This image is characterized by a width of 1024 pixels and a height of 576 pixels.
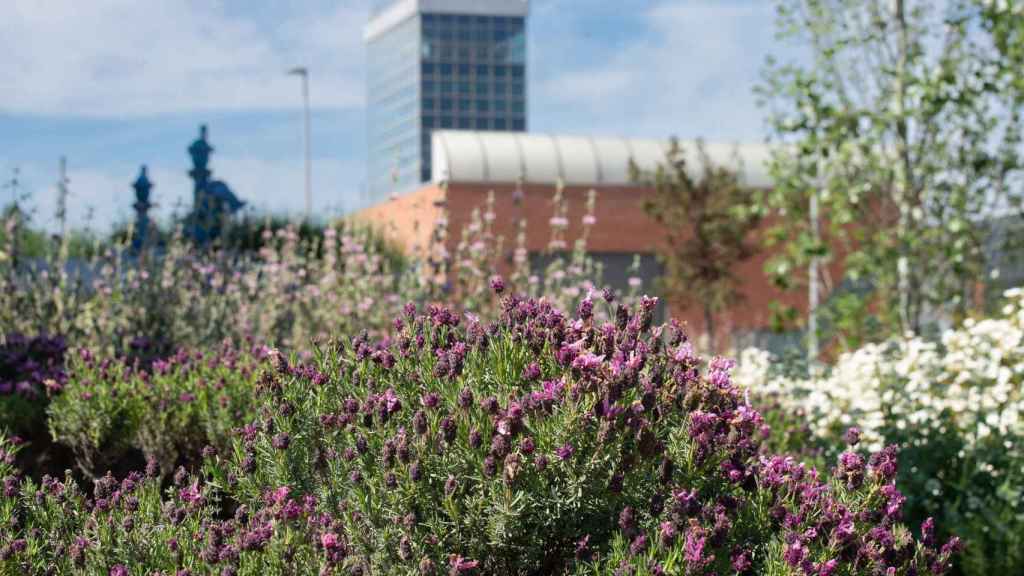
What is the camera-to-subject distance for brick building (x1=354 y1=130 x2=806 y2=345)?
2569 centimetres

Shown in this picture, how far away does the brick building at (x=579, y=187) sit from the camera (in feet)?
84.3

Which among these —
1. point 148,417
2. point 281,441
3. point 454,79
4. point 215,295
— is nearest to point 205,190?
point 215,295

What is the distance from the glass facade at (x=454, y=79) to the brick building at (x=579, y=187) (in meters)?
103

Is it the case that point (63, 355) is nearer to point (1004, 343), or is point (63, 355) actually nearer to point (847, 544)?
point (847, 544)

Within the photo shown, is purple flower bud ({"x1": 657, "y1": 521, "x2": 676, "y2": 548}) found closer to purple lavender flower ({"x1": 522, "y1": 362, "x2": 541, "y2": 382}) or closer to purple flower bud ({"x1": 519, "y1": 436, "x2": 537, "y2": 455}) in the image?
purple flower bud ({"x1": 519, "y1": 436, "x2": 537, "y2": 455})

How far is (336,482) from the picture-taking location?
2982 millimetres

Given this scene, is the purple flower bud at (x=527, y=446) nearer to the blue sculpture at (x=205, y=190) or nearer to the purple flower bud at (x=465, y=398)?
the purple flower bud at (x=465, y=398)

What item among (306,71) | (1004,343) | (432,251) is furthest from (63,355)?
(306,71)

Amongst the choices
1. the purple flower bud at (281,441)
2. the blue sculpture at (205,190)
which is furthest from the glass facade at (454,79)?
the purple flower bud at (281,441)

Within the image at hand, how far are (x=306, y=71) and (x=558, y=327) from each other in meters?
33.2

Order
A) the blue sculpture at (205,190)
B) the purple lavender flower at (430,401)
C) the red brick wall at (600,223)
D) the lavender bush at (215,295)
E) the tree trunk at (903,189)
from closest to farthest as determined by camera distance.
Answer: the purple lavender flower at (430,401), the lavender bush at (215,295), the tree trunk at (903,189), the blue sculpture at (205,190), the red brick wall at (600,223)

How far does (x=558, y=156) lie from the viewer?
2698 cm

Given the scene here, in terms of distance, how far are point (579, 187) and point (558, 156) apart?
42.0 inches

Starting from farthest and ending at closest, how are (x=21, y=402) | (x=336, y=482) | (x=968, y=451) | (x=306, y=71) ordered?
(x=306, y=71) < (x=968, y=451) < (x=21, y=402) < (x=336, y=482)
